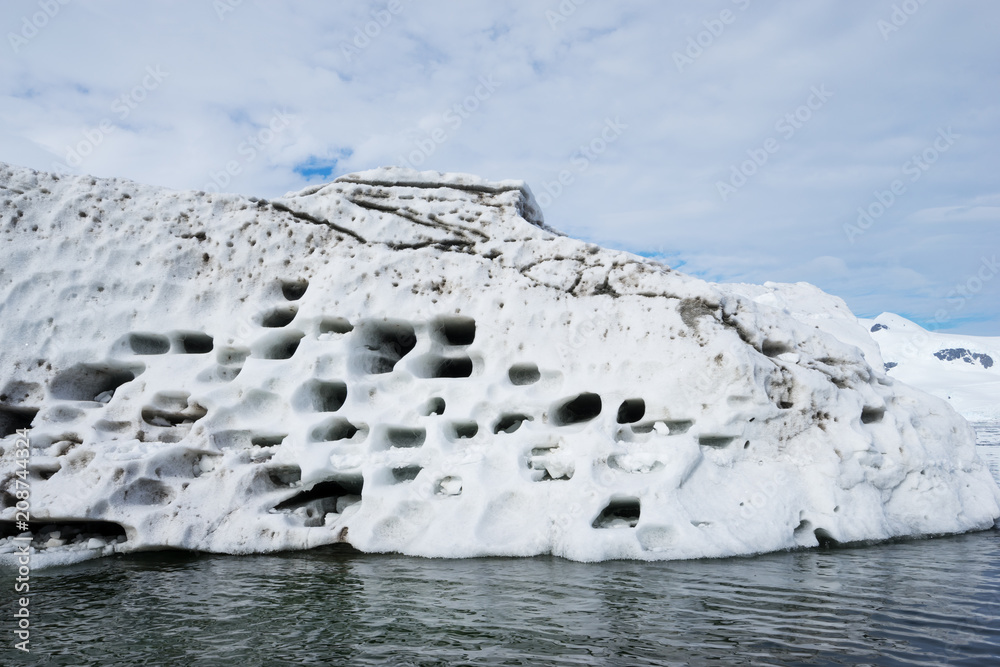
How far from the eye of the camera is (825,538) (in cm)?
914

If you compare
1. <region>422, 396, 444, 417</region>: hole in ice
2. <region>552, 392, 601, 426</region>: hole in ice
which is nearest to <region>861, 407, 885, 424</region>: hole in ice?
<region>552, 392, 601, 426</region>: hole in ice

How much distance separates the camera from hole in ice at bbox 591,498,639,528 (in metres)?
8.76

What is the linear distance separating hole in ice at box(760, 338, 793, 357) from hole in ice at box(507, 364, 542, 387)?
12.3 feet

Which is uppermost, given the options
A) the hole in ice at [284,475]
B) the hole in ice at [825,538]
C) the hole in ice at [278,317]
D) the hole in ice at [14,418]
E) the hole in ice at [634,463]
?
the hole in ice at [278,317]

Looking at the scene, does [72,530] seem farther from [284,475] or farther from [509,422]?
[509,422]

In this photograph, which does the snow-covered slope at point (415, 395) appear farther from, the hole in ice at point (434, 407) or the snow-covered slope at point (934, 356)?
the snow-covered slope at point (934, 356)

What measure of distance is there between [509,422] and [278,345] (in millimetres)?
4267

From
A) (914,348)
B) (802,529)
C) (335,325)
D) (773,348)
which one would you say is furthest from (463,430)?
(914,348)

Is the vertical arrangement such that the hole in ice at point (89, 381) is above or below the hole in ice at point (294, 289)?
below

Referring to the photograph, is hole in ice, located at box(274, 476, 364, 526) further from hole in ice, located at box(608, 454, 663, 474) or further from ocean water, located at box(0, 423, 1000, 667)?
hole in ice, located at box(608, 454, 663, 474)

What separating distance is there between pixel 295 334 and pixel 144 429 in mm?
2713

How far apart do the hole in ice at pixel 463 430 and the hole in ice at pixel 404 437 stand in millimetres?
448

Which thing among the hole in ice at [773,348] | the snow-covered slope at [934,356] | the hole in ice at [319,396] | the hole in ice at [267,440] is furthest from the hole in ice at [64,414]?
the snow-covered slope at [934,356]

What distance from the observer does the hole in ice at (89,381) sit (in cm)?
1071
